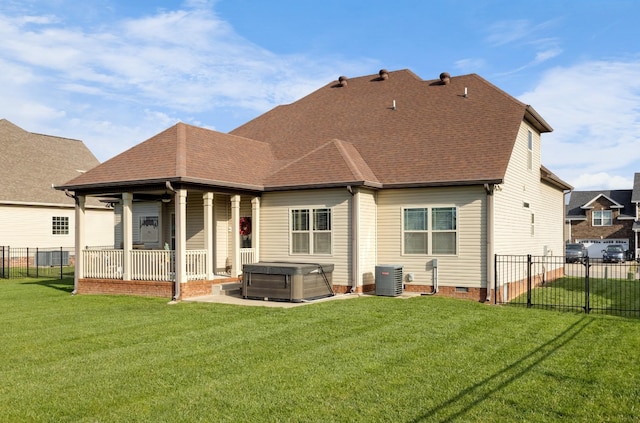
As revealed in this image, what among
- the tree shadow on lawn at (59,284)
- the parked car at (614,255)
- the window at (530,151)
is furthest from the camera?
the parked car at (614,255)

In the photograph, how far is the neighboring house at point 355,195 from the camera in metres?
16.4

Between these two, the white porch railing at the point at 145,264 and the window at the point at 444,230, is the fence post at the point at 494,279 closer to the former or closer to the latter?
the window at the point at 444,230

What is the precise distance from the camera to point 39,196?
33.1 m

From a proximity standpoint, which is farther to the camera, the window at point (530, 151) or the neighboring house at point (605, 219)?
the neighboring house at point (605, 219)

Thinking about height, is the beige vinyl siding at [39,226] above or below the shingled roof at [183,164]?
below

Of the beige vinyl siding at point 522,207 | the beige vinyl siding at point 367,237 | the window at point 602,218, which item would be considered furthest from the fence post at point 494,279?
the window at point 602,218

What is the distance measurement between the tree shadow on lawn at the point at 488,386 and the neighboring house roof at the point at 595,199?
4788 centimetres

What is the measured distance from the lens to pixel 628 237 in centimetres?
5169

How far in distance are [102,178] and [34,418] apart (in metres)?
12.5

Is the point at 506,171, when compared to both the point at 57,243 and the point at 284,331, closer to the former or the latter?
the point at 284,331

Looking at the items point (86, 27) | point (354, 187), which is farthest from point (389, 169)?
point (86, 27)

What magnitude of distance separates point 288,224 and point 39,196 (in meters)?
21.4

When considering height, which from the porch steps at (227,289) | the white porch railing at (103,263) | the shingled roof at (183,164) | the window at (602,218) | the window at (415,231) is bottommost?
the porch steps at (227,289)

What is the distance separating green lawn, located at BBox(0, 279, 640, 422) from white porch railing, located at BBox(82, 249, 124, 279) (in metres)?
4.05
